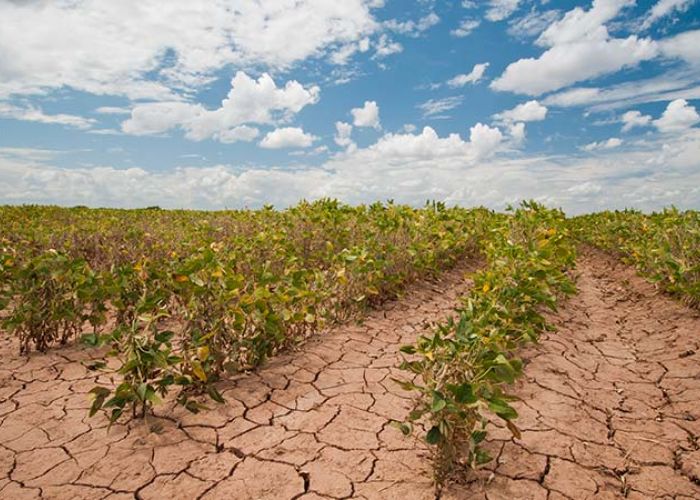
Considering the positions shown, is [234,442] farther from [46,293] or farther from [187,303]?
[46,293]

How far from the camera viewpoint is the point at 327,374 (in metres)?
3.38

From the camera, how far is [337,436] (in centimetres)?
257

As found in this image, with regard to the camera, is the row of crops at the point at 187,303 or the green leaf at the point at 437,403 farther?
the row of crops at the point at 187,303

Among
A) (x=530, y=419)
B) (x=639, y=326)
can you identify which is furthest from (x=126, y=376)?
(x=639, y=326)

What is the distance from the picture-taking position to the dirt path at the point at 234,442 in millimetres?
2163

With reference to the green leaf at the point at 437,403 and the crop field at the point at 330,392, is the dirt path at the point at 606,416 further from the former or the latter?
the green leaf at the point at 437,403

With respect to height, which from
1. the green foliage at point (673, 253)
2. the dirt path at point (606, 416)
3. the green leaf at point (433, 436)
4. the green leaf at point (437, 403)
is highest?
the green foliage at point (673, 253)

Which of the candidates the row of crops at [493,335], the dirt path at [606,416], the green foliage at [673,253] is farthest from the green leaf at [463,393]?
the green foliage at [673,253]

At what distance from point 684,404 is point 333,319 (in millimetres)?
2806

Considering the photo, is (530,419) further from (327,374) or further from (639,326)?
(639,326)

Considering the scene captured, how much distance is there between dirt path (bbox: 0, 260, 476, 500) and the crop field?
0.01 m

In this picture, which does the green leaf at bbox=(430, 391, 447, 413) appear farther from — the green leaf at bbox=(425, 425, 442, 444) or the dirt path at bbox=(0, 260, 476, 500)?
the dirt path at bbox=(0, 260, 476, 500)

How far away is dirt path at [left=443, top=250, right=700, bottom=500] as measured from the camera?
86.9 inches

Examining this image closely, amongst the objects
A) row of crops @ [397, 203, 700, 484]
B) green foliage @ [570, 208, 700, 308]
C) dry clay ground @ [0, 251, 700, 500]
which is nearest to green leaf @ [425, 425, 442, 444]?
row of crops @ [397, 203, 700, 484]
